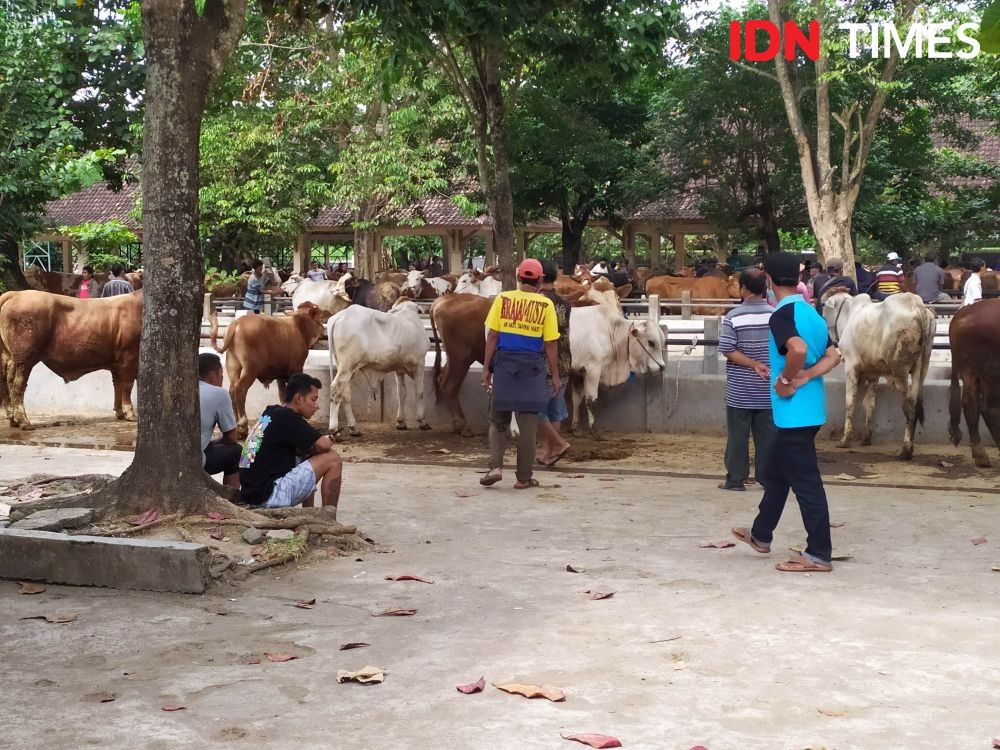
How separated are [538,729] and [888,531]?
443 cm

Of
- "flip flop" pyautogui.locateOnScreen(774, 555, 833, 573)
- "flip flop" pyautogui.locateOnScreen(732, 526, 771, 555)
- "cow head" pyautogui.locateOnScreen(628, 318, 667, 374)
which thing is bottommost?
"flip flop" pyautogui.locateOnScreen(774, 555, 833, 573)

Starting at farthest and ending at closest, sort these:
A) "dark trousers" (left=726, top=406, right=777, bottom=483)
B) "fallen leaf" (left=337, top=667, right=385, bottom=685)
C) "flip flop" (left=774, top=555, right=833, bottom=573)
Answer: "dark trousers" (left=726, top=406, right=777, bottom=483) → "flip flop" (left=774, top=555, right=833, bottom=573) → "fallen leaf" (left=337, top=667, right=385, bottom=685)

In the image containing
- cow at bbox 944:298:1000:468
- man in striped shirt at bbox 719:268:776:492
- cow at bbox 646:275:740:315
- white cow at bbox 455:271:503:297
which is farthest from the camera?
cow at bbox 646:275:740:315

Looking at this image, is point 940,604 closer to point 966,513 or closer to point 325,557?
point 966,513

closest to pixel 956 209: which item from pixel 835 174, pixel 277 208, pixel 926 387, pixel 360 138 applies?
pixel 835 174

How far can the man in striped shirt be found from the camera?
915cm

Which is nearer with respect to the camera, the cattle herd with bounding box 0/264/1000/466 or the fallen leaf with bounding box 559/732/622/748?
the fallen leaf with bounding box 559/732/622/748

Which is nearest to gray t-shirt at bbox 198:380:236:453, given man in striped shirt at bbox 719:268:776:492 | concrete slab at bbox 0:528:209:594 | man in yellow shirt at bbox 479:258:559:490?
concrete slab at bbox 0:528:209:594

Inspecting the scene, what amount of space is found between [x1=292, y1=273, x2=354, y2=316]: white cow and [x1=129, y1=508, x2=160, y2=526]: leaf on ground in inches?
333

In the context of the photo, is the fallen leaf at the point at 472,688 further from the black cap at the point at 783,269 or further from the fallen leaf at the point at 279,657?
the black cap at the point at 783,269

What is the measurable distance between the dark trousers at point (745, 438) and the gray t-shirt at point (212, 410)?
3808mm

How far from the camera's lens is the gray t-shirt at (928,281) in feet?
72.3

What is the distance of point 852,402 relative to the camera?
40.5 ft

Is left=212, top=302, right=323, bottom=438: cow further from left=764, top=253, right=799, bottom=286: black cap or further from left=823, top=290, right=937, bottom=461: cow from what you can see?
left=764, top=253, right=799, bottom=286: black cap
